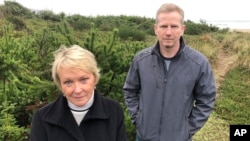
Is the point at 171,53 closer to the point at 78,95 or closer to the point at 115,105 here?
the point at 115,105

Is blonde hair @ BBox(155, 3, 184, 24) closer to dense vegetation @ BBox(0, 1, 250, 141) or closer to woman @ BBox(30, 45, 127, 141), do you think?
woman @ BBox(30, 45, 127, 141)

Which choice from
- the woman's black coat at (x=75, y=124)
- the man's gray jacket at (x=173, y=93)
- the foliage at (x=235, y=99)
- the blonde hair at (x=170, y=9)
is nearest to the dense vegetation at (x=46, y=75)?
the foliage at (x=235, y=99)

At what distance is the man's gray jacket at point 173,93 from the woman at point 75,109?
0.79m

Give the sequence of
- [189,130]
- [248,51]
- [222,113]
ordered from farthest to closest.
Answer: [248,51] → [222,113] → [189,130]

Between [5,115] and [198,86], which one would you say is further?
[5,115]

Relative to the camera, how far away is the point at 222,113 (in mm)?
8055

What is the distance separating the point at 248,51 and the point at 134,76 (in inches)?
463

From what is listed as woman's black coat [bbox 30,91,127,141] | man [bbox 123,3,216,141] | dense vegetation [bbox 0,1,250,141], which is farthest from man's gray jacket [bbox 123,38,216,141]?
dense vegetation [bbox 0,1,250,141]

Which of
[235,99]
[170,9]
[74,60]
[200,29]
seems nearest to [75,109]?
[74,60]

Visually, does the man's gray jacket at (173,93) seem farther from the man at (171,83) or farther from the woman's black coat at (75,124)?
the woman's black coat at (75,124)

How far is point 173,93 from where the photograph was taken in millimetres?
2957

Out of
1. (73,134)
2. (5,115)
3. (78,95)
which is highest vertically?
(78,95)

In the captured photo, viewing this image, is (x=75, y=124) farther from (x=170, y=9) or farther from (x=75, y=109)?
(x=170, y=9)

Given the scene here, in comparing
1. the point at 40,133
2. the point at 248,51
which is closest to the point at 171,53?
the point at 40,133
